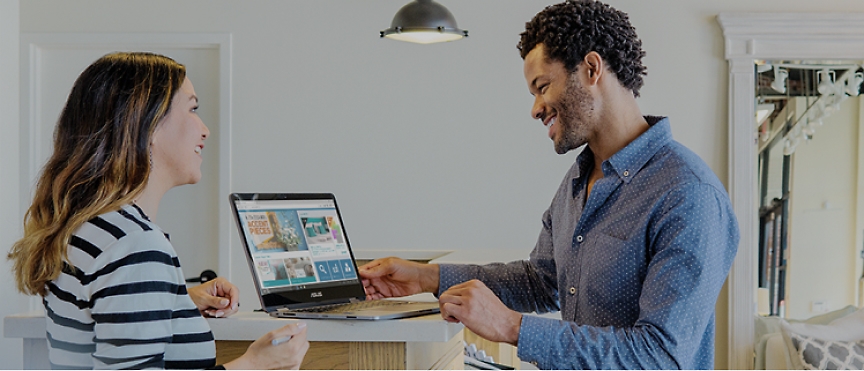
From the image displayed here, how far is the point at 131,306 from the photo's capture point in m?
1.15

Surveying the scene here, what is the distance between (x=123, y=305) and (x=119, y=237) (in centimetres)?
10

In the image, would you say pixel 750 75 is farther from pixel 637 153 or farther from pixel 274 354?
pixel 274 354

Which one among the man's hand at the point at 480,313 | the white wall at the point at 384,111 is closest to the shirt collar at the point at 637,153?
the man's hand at the point at 480,313

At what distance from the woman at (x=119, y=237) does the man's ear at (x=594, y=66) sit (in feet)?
2.29

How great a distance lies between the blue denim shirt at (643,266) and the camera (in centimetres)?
136

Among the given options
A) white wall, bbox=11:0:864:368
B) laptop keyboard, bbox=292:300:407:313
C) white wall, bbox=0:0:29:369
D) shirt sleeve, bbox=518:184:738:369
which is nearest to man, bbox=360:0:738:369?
shirt sleeve, bbox=518:184:738:369

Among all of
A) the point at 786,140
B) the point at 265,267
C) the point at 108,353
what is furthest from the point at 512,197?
the point at 108,353

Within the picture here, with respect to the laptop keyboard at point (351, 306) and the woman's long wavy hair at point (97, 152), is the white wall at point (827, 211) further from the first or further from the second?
the woman's long wavy hair at point (97, 152)

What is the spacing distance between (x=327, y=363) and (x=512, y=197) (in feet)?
9.50

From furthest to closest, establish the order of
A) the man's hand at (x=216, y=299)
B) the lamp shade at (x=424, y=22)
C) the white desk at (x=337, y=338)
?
the lamp shade at (x=424, y=22)
the man's hand at (x=216, y=299)
the white desk at (x=337, y=338)

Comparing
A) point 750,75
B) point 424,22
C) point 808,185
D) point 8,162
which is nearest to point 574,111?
point 8,162

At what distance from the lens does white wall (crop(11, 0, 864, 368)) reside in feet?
13.8

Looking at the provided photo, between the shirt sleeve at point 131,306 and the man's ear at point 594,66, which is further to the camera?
the man's ear at point 594,66

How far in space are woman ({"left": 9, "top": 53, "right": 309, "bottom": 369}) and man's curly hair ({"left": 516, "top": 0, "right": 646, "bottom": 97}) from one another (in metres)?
0.66
